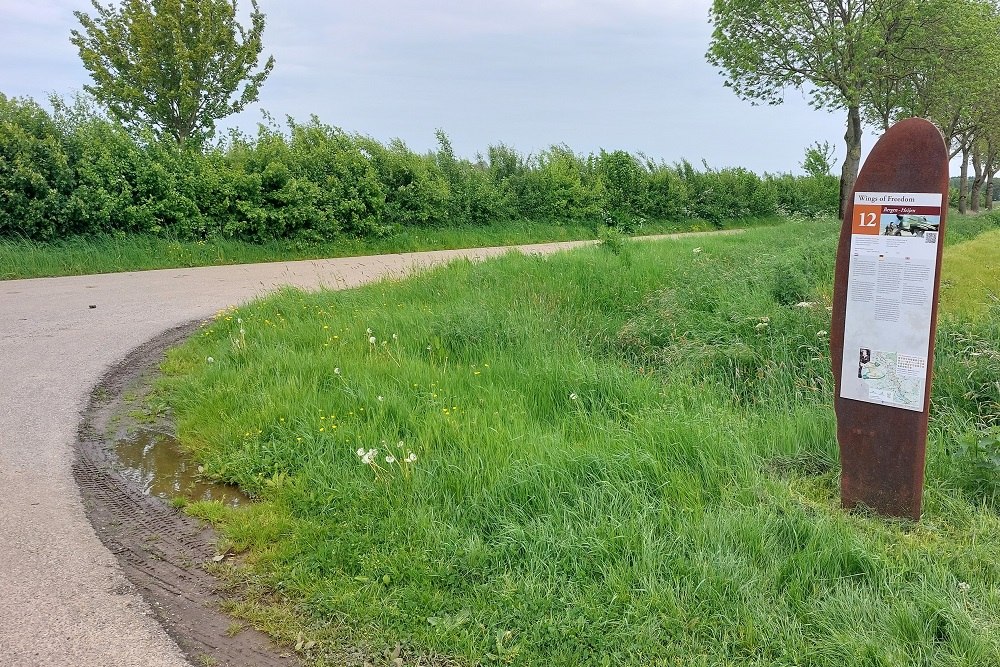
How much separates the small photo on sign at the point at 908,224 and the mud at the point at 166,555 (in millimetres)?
3297

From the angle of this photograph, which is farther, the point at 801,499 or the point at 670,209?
the point at 670,209

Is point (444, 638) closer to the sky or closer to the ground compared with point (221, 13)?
closer to the ground

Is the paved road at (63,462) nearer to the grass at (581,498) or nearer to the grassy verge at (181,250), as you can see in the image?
the grass at (581,498)

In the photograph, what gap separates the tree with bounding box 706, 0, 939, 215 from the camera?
765 inches

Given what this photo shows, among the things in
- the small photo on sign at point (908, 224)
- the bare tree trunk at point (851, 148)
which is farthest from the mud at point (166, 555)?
the bare tree trunk at point (851, 148)

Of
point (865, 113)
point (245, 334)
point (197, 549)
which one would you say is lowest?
point (197, 549)

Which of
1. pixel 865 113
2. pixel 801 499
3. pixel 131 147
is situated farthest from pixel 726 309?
pixel 865 113

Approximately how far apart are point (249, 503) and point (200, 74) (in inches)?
810

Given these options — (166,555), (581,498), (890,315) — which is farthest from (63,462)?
(890,315)

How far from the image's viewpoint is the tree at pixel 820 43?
19438mm

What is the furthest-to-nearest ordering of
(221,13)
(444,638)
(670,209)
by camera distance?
(670,209)
(221,13)
(444,638)

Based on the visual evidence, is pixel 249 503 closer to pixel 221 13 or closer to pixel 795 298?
pixel 795 298

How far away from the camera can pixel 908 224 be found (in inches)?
128

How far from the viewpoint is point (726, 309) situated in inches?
283
